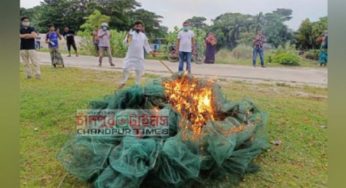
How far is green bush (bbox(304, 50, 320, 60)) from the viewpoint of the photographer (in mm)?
→ 2271

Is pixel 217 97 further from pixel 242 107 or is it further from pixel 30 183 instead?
pixel 30 183

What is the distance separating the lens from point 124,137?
2154 mm

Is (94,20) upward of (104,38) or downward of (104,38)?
upward

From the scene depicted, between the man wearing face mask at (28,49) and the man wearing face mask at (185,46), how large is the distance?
824 mm

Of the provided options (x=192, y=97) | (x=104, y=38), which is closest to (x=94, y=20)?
(x=104, y=38)

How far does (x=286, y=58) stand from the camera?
2.38 m

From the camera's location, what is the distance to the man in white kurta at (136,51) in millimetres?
2439

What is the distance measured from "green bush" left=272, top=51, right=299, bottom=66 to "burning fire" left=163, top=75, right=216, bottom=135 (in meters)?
0.41

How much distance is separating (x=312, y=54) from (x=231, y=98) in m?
0.52

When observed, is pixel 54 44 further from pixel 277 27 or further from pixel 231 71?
pixel 277 27

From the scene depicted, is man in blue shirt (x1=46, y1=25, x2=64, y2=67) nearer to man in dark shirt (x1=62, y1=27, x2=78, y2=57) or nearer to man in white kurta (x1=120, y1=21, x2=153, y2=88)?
man in dark shirt (x1=62, y1=27, x2=78, y2=57)

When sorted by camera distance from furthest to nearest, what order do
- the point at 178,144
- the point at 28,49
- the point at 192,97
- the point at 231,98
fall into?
the point at 231,98
the point at 192,97
the point at 28,49
the point at 178,144
